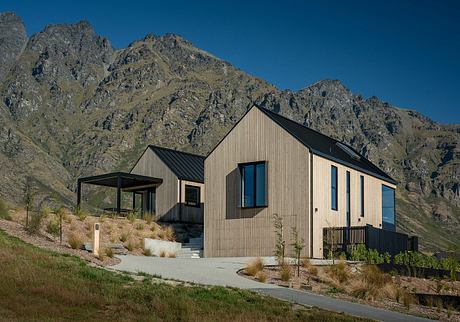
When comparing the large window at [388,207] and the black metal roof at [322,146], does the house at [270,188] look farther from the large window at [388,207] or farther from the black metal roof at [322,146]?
the large window at [388,207]

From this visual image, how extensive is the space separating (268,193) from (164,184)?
11.8 meters

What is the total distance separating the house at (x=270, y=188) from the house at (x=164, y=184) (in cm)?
753

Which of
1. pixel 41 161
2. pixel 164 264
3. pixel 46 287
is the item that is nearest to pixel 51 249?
pixel 164 264

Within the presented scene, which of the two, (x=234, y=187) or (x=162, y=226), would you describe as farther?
(x=162, y=226)

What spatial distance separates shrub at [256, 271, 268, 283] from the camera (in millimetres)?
21406

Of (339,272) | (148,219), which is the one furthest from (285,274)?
(148,219)

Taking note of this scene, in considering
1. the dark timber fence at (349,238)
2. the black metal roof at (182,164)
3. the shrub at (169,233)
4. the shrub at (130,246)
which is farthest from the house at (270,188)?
the black metal roof at (182,164)

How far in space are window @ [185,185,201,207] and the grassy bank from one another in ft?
72.9

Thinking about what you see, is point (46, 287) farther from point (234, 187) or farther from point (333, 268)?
point (234, 187)

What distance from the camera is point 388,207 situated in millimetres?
40312

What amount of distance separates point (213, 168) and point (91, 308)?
61.0 feet

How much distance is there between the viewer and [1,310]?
1391cm

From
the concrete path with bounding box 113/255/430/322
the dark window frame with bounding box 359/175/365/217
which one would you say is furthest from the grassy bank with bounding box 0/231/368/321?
the dark window frame with bounding box 359/175/365/217

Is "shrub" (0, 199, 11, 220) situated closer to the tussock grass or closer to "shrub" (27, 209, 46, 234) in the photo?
"shrub" (27, 209, 46, 234)
